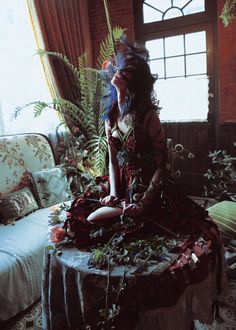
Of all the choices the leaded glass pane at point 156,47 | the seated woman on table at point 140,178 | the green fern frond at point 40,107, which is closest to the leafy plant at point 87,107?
the green fern frond at point 40,107

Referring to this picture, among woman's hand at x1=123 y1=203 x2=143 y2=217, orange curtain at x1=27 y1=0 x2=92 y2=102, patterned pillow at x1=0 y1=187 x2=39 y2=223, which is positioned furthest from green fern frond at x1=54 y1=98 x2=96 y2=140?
woman's hand at x1=123 y1=203 x2=143 y2=217

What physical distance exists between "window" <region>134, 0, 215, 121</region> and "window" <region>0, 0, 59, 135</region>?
1327 millimetres

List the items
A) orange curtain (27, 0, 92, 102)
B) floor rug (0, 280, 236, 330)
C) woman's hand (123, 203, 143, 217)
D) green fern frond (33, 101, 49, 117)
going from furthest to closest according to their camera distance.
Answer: orange curtain (27, 0, 92, 102) < green fern frond (33, 101, 49, 117) < floor rug (0, 280, 236, 330) < woman's hand (123, 203, 143, 217)

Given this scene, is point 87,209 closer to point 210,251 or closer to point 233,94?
point 210,251

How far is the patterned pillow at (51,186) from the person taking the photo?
242 cm

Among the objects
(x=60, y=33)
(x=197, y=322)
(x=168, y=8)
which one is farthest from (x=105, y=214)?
(x=168, y=8)

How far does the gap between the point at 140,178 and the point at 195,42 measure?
2.67m

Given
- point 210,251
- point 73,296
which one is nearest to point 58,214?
point 73,296

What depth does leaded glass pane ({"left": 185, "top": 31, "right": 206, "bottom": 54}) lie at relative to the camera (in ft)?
11.0

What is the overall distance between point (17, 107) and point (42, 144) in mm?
380

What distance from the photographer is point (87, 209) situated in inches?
50.0

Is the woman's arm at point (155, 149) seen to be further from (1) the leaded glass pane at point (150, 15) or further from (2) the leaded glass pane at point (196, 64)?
(1) the leaded glass pane at point (150, 15)

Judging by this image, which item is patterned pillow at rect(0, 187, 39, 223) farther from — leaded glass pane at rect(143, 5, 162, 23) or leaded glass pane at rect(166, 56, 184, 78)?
leaded glass pane at rect(143, 5, 162, 23)

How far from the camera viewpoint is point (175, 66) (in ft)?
11.8
